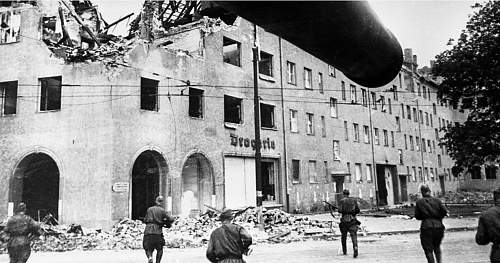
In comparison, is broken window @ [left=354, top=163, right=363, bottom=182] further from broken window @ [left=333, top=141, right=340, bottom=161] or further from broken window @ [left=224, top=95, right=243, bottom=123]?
broken window @ [left=224, top=95, right=243, bottom=123]

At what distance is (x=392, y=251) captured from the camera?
→ 45.3 feet

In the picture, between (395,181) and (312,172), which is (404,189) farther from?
(312,172)

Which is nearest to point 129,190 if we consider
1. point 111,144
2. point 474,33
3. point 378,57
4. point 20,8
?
point 111,144

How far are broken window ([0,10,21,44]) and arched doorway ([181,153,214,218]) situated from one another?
34.0 ft

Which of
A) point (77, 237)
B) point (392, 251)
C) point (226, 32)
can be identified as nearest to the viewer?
point (392, 251)

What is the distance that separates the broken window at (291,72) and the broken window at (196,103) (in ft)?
30.0

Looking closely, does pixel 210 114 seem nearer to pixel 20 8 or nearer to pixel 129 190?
pixel 129 190

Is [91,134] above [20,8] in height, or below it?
below

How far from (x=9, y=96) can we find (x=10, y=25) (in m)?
3.46

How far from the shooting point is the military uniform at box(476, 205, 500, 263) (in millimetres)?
6102

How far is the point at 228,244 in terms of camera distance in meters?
6.42

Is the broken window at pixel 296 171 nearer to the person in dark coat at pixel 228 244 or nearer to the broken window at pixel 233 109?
the broken window at pixel 233 109

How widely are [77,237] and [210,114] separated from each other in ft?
31.5

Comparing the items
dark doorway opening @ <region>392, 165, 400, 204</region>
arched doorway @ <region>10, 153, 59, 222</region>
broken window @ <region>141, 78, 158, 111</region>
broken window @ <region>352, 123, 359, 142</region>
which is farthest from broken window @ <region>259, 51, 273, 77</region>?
dark doorway opening @ <region>392, 165, 400, 204</region>
